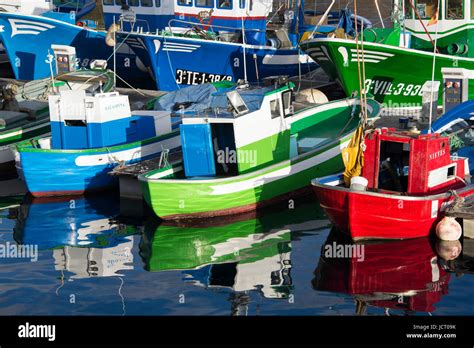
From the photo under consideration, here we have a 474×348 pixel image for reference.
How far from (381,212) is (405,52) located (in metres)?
9.57

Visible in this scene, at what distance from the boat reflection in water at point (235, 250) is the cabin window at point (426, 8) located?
9003 millimetres

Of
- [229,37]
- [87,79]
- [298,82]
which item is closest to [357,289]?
[87,79]

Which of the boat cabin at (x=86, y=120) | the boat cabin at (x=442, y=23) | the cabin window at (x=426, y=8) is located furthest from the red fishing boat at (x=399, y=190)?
the cabin window at (x=426, y=8)

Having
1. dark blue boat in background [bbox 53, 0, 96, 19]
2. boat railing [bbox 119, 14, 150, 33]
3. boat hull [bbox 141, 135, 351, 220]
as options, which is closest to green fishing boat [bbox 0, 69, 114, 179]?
boat hull [bbox 141, 135, 351, 220]

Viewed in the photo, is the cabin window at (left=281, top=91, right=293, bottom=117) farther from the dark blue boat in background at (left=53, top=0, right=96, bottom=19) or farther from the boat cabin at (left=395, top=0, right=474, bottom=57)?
the dark blue boat in background at (left=53, top=0, right=96, bottom=19)

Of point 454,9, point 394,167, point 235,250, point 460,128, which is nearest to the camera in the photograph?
point 235,250

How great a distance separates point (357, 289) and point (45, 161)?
28.5 feet

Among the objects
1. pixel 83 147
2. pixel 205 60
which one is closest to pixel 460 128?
pixel 83 147

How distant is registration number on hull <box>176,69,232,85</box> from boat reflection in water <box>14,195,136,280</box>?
10.4m

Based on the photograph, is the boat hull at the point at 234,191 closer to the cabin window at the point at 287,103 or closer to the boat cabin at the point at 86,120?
the cabin window at the point at 287,103

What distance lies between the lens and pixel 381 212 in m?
17.9

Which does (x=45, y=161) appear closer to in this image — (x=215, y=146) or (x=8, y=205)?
(x=8, y=205)

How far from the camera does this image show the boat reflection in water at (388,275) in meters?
15.8

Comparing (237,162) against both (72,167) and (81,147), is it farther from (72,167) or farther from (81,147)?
(81,147)
